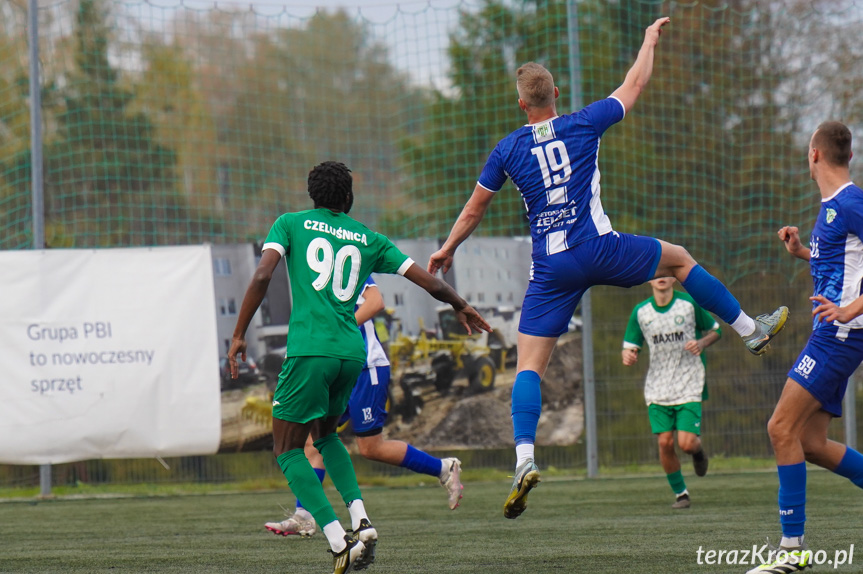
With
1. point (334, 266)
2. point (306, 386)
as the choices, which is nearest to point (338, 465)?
point (306, 386)

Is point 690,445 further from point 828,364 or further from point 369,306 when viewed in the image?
point 828,364

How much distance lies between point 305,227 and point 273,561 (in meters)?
1.93

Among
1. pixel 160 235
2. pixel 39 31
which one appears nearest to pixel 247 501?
pixel 160 235

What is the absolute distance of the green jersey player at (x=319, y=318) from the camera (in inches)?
191

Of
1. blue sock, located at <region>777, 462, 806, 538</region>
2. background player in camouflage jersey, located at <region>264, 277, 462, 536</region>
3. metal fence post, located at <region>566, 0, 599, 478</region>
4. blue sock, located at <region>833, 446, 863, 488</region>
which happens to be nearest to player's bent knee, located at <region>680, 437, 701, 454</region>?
background player in camouflage jersey, located at <region>264, 277, 462, 536</region>

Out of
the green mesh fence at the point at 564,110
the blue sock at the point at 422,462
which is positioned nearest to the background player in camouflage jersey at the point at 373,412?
the blue sock at the point at 422,462

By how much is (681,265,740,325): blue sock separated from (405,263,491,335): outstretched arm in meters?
1.11

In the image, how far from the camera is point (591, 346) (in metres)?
11.4

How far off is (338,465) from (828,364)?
245cm

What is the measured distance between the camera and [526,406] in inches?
207

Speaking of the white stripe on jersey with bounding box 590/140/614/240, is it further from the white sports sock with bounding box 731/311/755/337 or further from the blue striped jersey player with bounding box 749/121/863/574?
the blue striped jersey player with bounding box 749/121/863/574

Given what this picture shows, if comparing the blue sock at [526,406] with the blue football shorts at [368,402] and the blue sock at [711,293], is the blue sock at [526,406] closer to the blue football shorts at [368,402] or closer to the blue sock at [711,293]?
the blue sock at [711,293]

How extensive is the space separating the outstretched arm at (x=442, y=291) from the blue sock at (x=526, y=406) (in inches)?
13.8

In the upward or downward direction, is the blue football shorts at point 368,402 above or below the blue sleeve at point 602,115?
below
